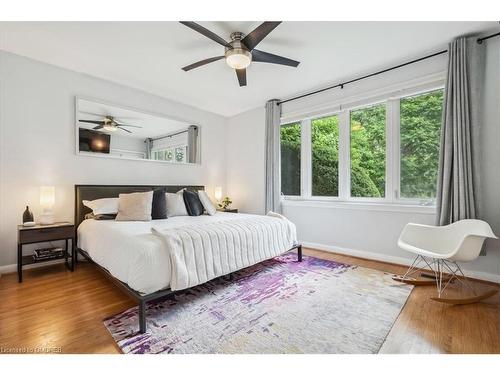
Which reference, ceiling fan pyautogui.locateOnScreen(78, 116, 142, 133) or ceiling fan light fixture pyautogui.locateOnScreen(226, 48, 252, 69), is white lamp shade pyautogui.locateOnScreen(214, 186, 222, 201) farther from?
ceiling fan light fixture pyautogui.locateOnScreen(226, 48, 252, 69)

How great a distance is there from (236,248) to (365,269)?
1716 millimetres

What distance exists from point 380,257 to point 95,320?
3.33 m

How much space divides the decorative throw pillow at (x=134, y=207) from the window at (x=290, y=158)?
239 cm

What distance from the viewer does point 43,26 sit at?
7.76 ft

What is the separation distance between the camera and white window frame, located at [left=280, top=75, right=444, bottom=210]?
308 cm

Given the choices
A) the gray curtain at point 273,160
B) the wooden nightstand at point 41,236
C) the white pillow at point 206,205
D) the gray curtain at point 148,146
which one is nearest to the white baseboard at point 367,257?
the wooden nightstand at point 41,236

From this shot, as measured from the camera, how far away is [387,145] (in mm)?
3330

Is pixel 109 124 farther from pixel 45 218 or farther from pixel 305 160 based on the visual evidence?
pixel 305 160

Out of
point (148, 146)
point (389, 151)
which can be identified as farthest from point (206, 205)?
point (389, 151)

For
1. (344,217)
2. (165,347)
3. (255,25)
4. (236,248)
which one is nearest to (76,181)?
(236,248)

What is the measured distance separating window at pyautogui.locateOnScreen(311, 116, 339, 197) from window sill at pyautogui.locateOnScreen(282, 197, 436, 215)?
0.56 feet

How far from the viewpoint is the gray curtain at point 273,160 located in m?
4.32

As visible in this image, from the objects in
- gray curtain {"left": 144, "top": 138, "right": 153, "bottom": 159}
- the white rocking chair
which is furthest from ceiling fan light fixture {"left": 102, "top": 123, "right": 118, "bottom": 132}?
the white rocking chair

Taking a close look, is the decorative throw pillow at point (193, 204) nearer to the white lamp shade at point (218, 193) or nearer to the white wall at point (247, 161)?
the white lamp shade at point (218, 193)
